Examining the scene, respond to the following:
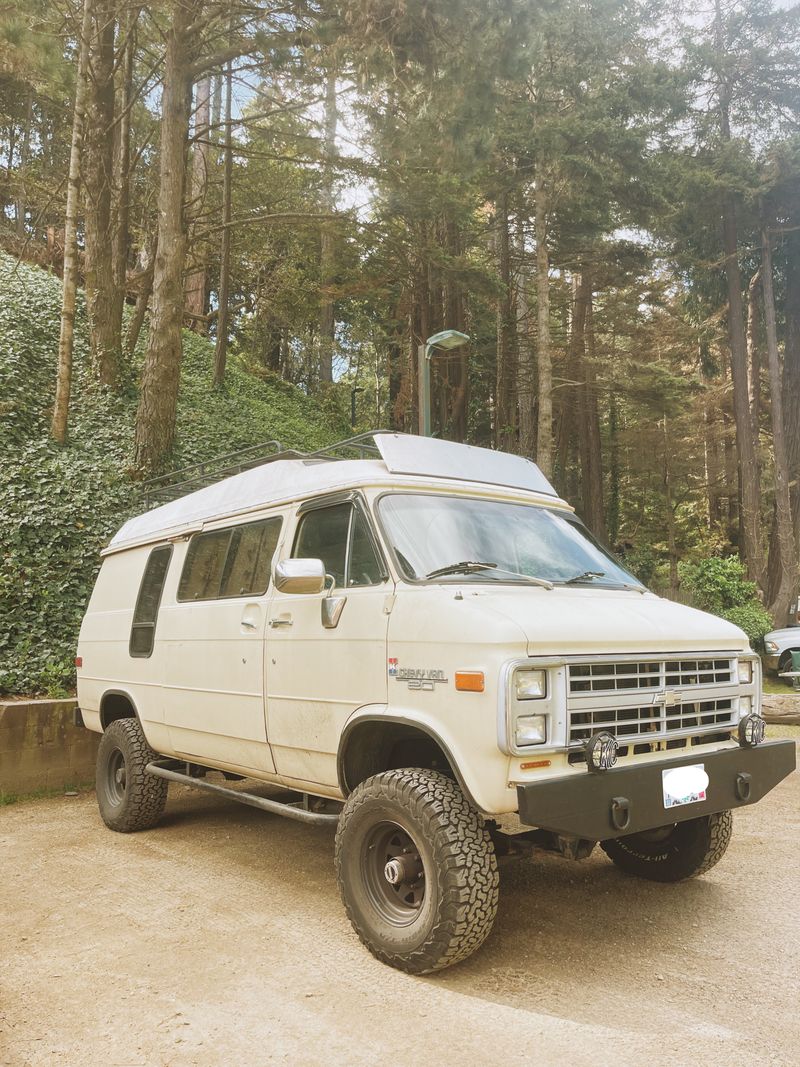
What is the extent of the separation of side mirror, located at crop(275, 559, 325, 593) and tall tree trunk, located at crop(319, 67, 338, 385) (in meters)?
9.77

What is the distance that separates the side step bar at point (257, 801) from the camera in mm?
4461

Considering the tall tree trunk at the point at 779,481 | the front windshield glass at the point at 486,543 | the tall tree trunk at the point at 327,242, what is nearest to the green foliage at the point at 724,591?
the tall tree trunk at the point at 779,481

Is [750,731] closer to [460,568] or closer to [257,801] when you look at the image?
[460,568]

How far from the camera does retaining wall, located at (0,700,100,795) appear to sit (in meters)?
7.54

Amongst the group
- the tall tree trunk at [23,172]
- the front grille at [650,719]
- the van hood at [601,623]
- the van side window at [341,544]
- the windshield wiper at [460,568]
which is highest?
the tall tree trunk at [23,172]

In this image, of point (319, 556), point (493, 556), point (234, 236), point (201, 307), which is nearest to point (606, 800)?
point (493, 556)

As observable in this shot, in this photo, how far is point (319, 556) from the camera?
4859mm

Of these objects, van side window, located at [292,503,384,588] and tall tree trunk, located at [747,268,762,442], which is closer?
van side window, located at [292,503,384,588]

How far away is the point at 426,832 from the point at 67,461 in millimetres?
9495

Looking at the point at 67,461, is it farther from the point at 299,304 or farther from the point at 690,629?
the point at 299,304

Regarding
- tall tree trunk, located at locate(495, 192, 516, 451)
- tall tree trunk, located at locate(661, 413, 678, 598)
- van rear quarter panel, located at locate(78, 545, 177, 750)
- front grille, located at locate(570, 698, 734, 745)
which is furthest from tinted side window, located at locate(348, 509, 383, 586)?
tall tree trunk, located at locate(661, 413, 678, 598)

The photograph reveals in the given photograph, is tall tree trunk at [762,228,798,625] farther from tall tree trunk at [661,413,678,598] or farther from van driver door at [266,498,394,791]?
van driver door at [266,498,394,791]

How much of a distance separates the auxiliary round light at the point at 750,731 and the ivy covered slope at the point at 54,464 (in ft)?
21.5

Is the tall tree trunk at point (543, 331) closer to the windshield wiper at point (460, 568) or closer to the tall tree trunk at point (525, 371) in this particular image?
the tall tree trunk at point (525, 371)
